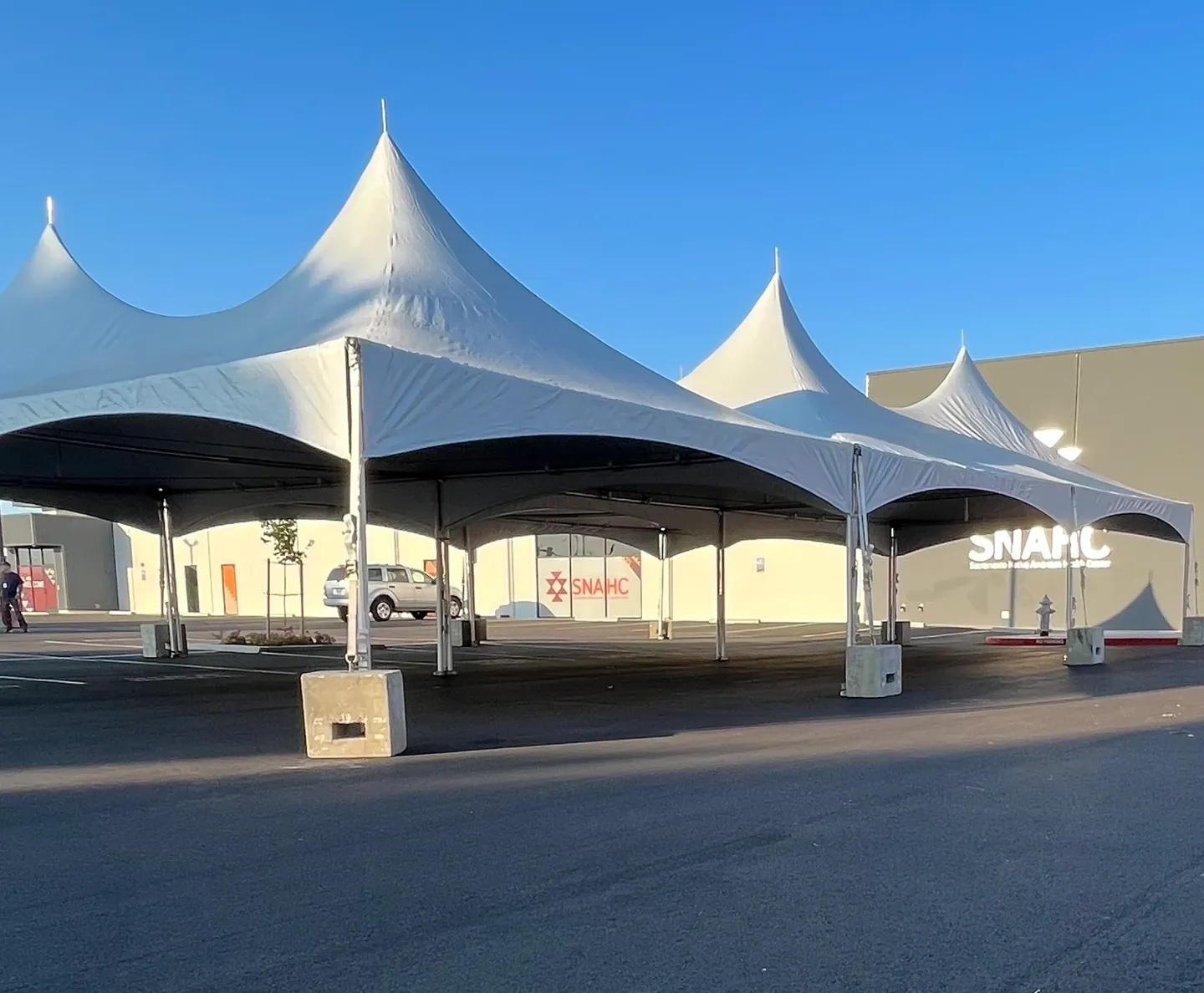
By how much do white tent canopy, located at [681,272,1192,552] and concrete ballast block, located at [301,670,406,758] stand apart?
22.0ft

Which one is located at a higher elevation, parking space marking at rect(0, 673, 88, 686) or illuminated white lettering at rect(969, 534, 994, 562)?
illuminated white lettering at rect(969, 534, 994, 562)

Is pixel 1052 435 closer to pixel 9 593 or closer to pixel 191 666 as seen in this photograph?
pixel 191 666

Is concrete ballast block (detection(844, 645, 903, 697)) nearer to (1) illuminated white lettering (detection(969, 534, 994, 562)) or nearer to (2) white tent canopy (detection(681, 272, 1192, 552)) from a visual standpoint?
(2) white tent canopy (detection(681, 272, 1192, 552))

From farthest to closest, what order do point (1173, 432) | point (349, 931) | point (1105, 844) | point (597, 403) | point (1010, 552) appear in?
point (1010, 552)
point (1173, 432)
point (597, 403)
point (1105, 844)
point (349, 931)

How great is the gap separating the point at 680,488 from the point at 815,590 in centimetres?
1437

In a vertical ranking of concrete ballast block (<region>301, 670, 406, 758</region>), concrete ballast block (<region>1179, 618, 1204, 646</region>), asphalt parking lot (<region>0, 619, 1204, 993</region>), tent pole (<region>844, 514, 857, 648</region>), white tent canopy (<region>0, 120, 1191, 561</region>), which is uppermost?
white tent canopy (<region>0, 120, 1191, 561</region>)

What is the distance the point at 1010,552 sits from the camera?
28.2 m

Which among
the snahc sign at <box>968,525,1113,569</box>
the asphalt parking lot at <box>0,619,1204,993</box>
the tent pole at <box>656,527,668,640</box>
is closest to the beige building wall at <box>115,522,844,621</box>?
the tent pole at <box>656,527,668,640</box>

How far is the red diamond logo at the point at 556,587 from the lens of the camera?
3538 centimetres

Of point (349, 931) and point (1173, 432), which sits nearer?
point (349, 931)

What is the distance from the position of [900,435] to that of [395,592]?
20.0 m

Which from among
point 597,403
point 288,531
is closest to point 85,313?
point 597,403

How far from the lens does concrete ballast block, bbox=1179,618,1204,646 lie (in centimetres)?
2139

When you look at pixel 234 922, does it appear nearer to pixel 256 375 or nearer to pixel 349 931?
pixel 349 931
